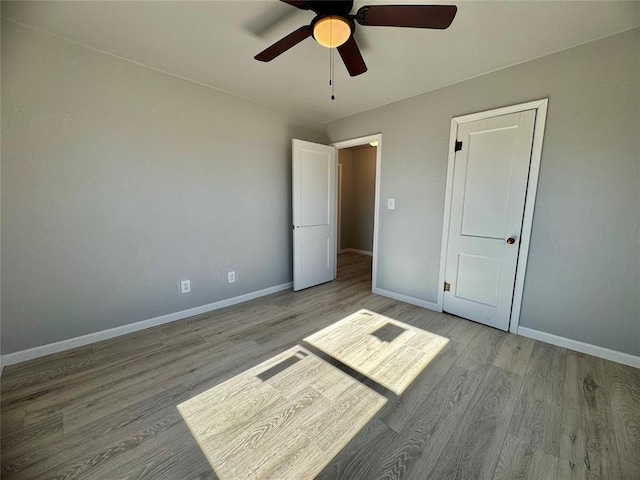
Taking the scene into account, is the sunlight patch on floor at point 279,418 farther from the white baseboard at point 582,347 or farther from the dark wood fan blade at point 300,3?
the dark wood fan blade at point 300,3

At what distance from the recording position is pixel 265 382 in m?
1.75

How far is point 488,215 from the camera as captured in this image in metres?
2.49

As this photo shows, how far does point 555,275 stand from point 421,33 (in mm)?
2258

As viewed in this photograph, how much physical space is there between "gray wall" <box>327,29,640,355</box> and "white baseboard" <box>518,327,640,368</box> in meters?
0.04

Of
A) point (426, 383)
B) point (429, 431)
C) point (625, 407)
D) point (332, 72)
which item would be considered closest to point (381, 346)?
point (426, 383)

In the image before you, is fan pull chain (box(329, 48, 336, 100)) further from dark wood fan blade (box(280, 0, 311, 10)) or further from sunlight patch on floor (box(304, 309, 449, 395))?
sunlight patch on floor (box(304, 309, 449, 395))

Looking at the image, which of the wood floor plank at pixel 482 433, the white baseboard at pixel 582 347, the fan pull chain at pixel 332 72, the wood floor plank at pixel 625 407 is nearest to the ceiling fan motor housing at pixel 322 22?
the fan pull chain at pixel 332 72

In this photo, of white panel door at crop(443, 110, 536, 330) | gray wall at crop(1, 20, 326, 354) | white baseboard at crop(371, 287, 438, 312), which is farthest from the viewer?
white baseboard at crop(371, 287, 438, 312)

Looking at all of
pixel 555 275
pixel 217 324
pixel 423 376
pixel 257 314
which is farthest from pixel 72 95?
pixel 555 275

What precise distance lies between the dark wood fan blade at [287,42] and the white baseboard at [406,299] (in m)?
2.82

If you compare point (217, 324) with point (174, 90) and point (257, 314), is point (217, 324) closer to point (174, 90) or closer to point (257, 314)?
point (257, 314)

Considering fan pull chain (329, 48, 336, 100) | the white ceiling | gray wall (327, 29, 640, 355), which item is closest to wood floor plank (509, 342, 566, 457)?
gray wall (327, 29, 640, 355)

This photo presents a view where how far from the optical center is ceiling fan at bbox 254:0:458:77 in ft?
4.23

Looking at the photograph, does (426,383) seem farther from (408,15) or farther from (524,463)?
(408,15)
